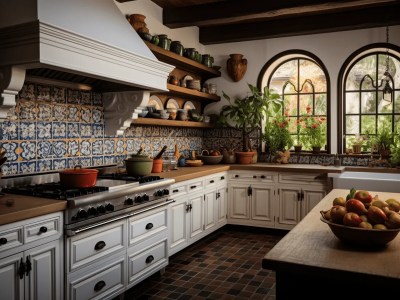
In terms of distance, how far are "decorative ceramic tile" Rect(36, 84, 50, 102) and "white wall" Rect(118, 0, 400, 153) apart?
159 cm

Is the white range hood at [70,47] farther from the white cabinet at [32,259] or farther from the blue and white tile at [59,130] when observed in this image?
the white cabinet at [32,259]

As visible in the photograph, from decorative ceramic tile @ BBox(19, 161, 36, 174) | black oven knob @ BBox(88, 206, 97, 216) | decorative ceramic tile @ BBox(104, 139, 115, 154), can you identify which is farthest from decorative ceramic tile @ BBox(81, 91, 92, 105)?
black oven knob @ BBox(88, 206, 97, 216)

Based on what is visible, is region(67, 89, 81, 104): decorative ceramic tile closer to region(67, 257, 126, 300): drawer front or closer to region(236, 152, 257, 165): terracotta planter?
region(67, 257, 126, 300): drawer front

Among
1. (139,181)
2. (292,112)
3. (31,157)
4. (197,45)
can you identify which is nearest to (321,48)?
(292,112)

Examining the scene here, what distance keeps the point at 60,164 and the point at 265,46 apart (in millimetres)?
3749

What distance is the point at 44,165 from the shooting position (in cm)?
351

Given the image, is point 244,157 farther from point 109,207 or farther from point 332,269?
point 332,269

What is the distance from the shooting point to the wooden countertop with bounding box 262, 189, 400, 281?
1414 mm

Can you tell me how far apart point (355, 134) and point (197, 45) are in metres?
2.69

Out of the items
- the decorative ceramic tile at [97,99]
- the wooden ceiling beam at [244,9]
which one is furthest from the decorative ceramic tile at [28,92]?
the wooden ceiling beam at [244,9]

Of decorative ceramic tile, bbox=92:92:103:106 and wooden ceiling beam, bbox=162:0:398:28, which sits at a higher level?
wooden ceiling beam, bbox=162:0:398:28

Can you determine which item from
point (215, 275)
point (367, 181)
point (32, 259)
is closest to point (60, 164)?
point (32, 259)

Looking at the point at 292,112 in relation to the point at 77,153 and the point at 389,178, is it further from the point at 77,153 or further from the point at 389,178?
the point at 77,153

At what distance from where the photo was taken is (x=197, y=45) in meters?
6.26
